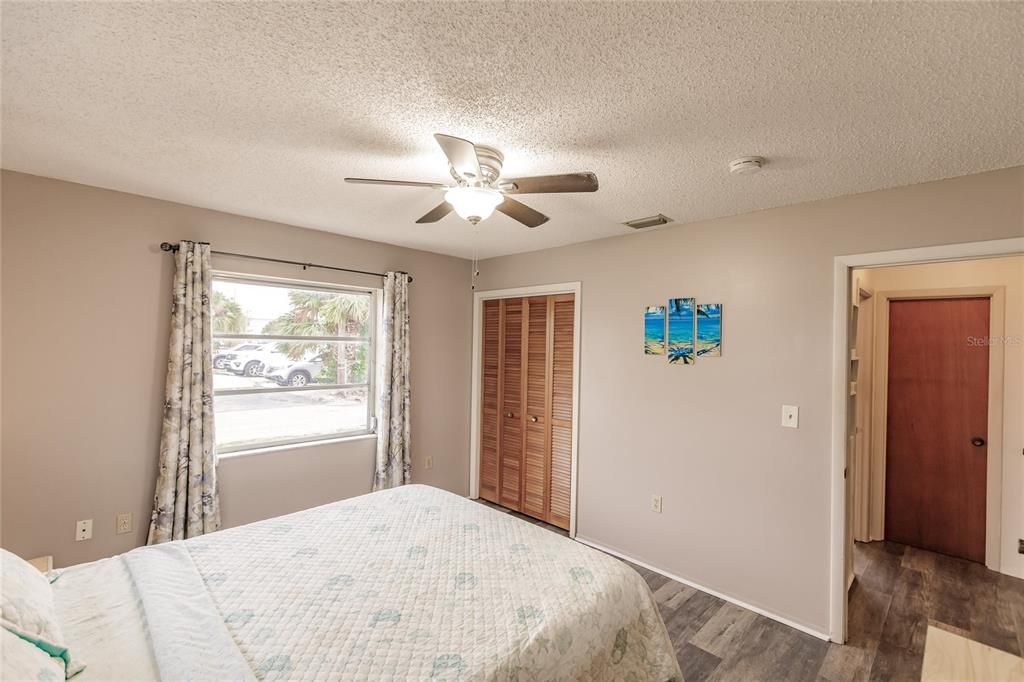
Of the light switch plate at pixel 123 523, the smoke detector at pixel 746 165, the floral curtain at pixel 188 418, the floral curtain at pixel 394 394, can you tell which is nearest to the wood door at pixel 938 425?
the smoke detector at pixel 746 165

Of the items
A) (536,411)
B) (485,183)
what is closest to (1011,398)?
(536,411)

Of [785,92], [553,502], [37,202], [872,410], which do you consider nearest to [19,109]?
[37,202]

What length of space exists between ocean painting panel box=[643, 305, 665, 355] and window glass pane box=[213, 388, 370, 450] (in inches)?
94.1

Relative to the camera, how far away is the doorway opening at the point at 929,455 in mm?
2500

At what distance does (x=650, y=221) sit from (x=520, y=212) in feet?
4.14

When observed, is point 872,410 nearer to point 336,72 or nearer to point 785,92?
point 785,92

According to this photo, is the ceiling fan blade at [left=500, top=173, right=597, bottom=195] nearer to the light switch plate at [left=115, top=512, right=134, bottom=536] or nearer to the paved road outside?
the paved road outside

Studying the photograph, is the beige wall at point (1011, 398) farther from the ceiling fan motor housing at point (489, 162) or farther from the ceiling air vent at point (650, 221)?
the ceiling fan motor housing at point (489, 162)

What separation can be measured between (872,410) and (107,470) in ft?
18.0

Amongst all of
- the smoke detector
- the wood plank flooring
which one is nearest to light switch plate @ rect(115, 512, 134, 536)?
the wood plank flooring

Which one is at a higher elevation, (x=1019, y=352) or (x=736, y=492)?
(x=1019, y=352)

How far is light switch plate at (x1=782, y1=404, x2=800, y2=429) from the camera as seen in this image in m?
2.61

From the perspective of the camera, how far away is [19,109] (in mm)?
1735

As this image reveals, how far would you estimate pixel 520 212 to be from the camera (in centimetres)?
211
